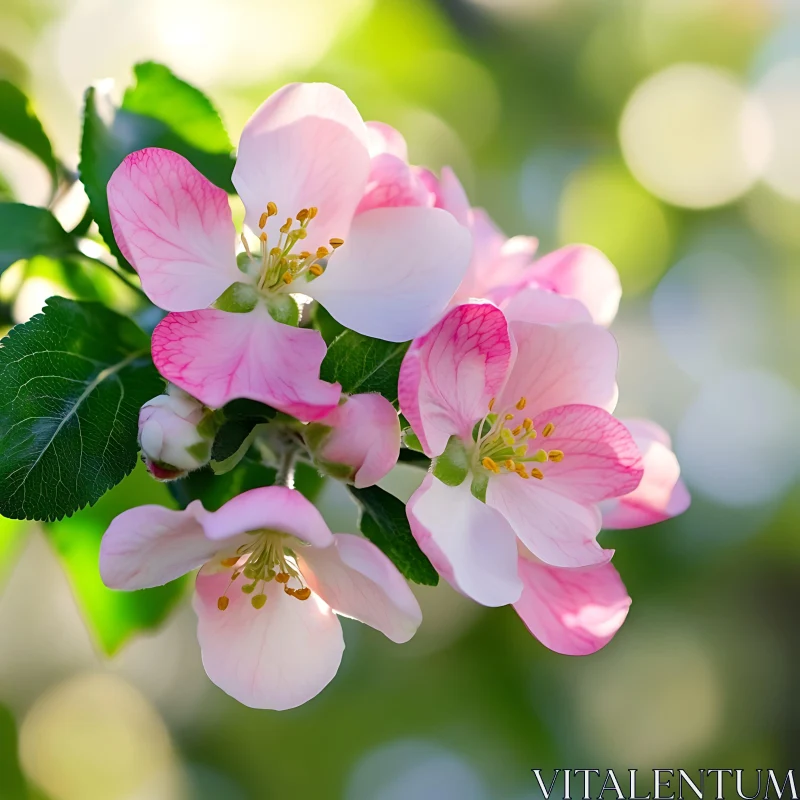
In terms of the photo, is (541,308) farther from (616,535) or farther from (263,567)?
(616,535)

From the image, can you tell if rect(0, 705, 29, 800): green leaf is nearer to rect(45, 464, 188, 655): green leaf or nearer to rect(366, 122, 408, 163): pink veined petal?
rect(45, 464, 188, 655): green leaf

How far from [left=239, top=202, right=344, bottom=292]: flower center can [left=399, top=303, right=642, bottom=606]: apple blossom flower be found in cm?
17

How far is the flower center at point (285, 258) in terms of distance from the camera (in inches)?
30.9

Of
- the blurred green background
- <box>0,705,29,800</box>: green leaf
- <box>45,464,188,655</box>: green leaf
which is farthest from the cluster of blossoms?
the blurred green background

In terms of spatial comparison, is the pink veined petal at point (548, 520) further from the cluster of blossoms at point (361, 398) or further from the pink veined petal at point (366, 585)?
the pink veined petal at point (366, 585)

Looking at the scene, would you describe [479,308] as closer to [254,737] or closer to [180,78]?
[180,78]

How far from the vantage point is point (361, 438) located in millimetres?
658

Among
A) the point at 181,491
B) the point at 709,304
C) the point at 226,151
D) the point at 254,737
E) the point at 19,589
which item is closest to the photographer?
the point at 181,491

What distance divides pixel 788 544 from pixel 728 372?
93 cm

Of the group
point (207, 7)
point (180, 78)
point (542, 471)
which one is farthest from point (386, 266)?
point (207, 7)

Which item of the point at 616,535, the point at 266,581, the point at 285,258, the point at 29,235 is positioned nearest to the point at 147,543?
the point at 266,581

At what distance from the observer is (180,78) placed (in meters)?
0.95

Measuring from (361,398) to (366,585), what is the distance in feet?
0.49

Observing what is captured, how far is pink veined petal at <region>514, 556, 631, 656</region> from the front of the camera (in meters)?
0.76
